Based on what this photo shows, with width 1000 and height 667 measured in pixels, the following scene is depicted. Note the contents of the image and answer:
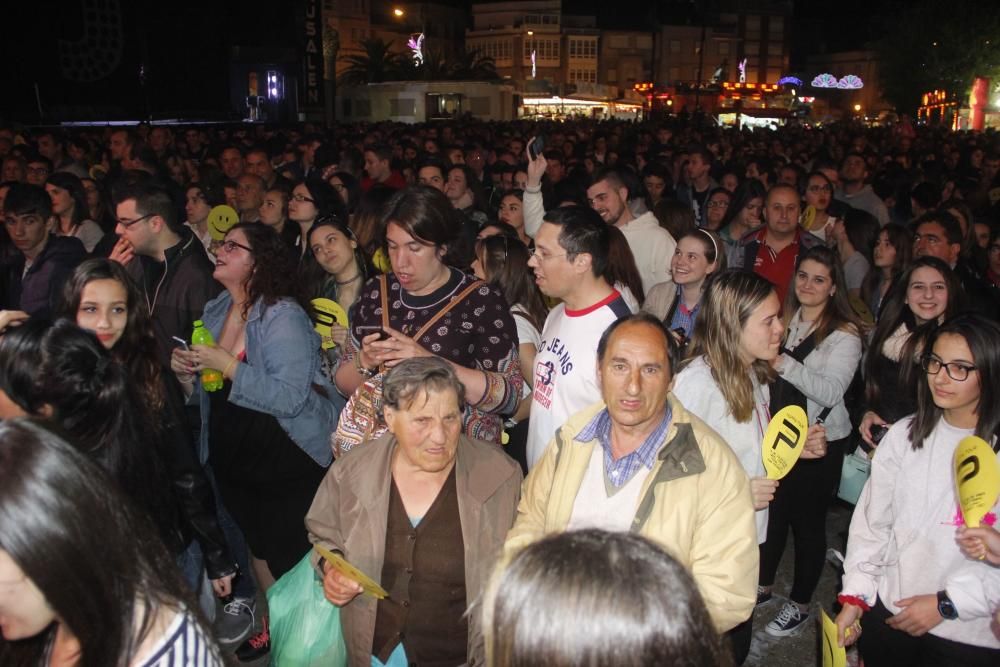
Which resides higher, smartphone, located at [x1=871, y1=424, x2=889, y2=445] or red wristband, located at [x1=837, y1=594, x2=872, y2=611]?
smartphone, located at [x1=871, y1=424, x2=889, y2=445]

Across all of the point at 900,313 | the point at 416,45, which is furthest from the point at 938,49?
the point at 900,313

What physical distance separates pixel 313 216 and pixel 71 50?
24.4 m

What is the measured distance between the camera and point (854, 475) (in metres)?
4.11

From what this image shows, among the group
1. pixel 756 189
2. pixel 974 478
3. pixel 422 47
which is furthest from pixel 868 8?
pixel 974 478

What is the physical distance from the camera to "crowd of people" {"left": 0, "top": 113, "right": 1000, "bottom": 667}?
5.32 feet

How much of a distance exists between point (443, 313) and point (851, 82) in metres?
103

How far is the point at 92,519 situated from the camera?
5.45 feet

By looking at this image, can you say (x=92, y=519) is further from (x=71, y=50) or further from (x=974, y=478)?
(x=71, y=50)

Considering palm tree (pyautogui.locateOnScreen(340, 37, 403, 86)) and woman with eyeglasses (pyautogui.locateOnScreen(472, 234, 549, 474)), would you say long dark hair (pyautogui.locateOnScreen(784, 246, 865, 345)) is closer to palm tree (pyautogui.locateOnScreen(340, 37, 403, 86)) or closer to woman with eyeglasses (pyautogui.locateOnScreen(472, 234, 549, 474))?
woman with eyeglasses (pyautogui.locateOnScreen(472, 234, 549, 474))

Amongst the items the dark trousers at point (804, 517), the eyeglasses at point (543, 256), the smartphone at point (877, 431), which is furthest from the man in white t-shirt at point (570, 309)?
the smartphone at point (877, 431)

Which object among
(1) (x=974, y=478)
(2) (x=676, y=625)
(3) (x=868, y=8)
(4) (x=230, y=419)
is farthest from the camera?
(3) (x=868, y=8)

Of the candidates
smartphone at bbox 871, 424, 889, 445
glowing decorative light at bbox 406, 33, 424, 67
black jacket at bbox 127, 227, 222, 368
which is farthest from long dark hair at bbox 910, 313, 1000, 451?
glowing decorative light at bbox 406, 33, 424, 67

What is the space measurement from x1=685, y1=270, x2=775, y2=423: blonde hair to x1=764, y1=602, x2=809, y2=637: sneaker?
1.68 metres

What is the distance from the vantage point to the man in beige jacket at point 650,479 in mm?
2383
